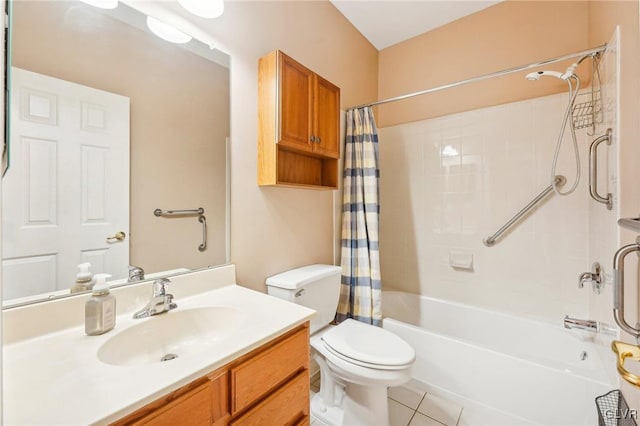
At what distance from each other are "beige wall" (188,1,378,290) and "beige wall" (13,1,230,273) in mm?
90

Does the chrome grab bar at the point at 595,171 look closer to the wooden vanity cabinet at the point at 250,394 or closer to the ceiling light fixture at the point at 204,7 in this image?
the wooden vanity cabinet at the point at 250,394

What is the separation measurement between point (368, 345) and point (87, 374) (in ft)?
3.74

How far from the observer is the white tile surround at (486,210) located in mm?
1765

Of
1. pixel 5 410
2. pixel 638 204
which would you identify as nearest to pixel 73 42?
pixel 5 410

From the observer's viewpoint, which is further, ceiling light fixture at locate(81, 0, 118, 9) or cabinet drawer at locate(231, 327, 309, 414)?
ceiling light fixture at locate(81, 0, 118, 9)

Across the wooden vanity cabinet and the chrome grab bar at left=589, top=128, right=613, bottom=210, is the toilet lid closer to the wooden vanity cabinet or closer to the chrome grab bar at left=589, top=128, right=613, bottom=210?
the wooden vanity cabinet

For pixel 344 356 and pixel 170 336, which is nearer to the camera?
pixel 170 336

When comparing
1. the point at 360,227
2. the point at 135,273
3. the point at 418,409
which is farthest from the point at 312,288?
the point at 418,409

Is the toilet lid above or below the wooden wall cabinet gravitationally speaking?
below

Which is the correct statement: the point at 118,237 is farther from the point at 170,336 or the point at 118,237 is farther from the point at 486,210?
→ the point at 486,210

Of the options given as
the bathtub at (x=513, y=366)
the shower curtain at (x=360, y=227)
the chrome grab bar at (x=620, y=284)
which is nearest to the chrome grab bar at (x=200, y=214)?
the shower curtain at (x=360, y=227)

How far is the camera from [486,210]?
2014 mm

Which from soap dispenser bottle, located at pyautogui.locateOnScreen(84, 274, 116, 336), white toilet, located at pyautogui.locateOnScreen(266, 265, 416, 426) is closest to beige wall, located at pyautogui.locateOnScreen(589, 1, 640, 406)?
white toilet, located at pyautogui.locateOnScreen(266, 265, 416, 426)

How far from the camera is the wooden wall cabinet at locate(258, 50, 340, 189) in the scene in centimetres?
137
